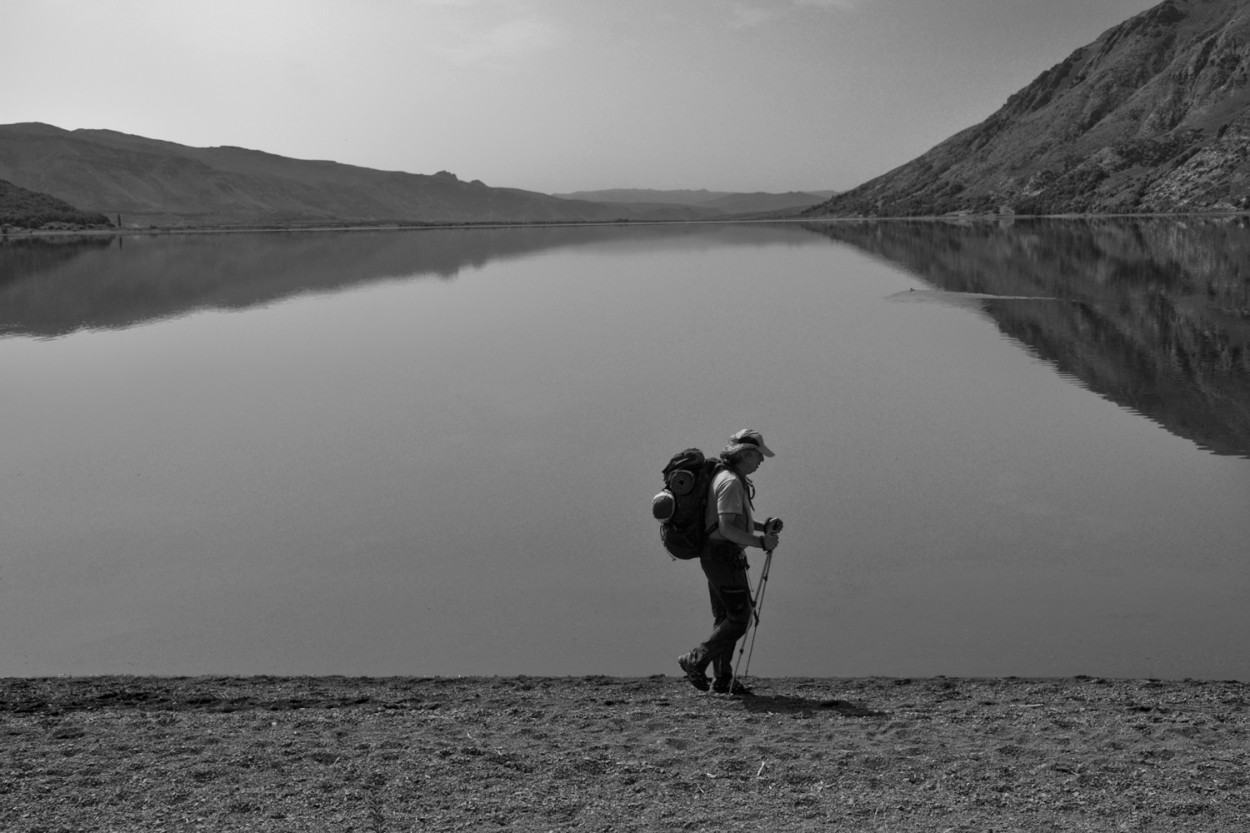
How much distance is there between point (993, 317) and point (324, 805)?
33349 mm

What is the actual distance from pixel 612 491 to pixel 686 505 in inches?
276

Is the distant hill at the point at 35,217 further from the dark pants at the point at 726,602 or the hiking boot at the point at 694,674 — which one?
the dark pants at the point at 726,602

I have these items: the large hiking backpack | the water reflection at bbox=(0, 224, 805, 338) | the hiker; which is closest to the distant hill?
the water reflection at bbox=(0, 224, 805, 338)

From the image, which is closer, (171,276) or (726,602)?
(726,602)

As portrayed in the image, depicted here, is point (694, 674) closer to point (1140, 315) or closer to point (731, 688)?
point (731, 688)

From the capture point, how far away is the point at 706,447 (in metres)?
17.9

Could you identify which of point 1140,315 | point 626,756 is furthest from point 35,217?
point 626,756

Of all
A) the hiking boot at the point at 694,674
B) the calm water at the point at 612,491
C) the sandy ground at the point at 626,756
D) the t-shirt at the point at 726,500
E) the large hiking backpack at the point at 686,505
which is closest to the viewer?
the sandy ground at the point at 626,756

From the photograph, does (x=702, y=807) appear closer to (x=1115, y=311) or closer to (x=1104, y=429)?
(x=1104, y=429)

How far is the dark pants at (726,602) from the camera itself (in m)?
8.73

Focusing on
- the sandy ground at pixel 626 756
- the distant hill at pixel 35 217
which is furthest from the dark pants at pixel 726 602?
the distant hill at pixel 35 217

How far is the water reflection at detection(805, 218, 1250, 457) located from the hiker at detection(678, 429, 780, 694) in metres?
11.3

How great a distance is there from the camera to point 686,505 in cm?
862

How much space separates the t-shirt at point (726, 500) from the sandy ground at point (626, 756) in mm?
1291
